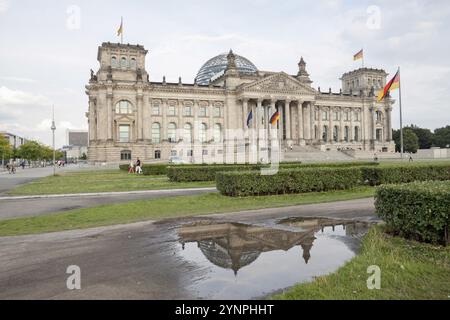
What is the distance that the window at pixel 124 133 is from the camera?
8299 centimetres

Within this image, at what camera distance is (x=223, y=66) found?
105 metres

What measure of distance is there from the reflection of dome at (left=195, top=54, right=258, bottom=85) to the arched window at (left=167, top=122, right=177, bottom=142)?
959 inches

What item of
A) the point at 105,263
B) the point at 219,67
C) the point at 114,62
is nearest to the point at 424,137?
the point at 219,67

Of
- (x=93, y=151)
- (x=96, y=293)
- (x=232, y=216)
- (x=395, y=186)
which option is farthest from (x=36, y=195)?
(x=93, y=151)

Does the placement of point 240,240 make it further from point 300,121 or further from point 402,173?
point 300,121

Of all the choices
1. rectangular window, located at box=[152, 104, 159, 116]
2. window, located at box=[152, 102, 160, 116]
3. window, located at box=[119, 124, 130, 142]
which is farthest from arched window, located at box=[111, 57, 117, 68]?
window, located at box=[119, 124, 130, 142]

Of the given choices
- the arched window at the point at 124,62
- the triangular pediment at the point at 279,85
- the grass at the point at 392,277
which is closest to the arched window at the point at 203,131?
the triangular pediment at the point at 279,85

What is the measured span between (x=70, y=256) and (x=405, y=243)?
8.06 m

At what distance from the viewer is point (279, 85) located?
3578 inches

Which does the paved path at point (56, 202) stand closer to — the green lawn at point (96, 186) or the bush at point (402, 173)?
the green lawn at point (96, 186)

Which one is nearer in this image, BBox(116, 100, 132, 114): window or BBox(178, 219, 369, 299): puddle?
BBox(178, 219, 369, 299): puddle

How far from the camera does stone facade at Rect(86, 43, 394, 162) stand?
81.2m

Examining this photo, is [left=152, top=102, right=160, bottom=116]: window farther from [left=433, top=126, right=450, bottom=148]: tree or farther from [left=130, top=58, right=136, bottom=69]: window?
[left=433, top=126, right=450, bottom=148]: tree

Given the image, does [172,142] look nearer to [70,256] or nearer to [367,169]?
[367,169]
